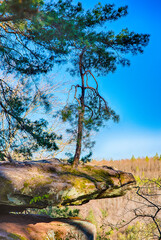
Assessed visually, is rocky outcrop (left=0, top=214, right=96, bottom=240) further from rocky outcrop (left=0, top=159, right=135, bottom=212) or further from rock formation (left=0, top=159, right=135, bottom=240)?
rocky outcrop (left=0, top=159, right=135, bottom=212)

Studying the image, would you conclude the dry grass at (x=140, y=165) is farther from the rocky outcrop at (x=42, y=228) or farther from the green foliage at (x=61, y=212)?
the rocky outcrop at (x=42, y=228)

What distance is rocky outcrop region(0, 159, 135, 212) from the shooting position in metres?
4.02

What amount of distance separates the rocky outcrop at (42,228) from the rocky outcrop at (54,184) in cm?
41

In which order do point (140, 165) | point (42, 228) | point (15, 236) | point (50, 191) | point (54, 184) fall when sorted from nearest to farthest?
point (15, 236) → point (50, 191) → point (54, 184) → point (42, 228) → point (140, 165)

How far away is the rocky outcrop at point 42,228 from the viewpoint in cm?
398

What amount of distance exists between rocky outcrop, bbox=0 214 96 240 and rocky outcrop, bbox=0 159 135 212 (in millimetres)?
406

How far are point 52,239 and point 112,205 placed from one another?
4.24 meters

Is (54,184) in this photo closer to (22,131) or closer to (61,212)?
(22,131)

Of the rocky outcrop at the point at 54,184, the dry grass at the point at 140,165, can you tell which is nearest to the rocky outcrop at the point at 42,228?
the rocky outcrop at the point at 54,184

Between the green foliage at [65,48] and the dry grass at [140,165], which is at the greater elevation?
the green foliage at [65,48]

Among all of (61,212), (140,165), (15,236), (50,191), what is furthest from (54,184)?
(140,165)

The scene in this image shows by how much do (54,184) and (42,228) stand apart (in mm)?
1066

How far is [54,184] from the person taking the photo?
427cm

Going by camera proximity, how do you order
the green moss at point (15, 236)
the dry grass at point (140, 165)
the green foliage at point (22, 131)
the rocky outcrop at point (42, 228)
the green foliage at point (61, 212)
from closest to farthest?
the green moss at point (15, 236) → the rocky outcrop at point (42, 228) → the green foliage at point (22, 131) → the green foliage at point (61, 212) → the dry grass at point (140, 165)
